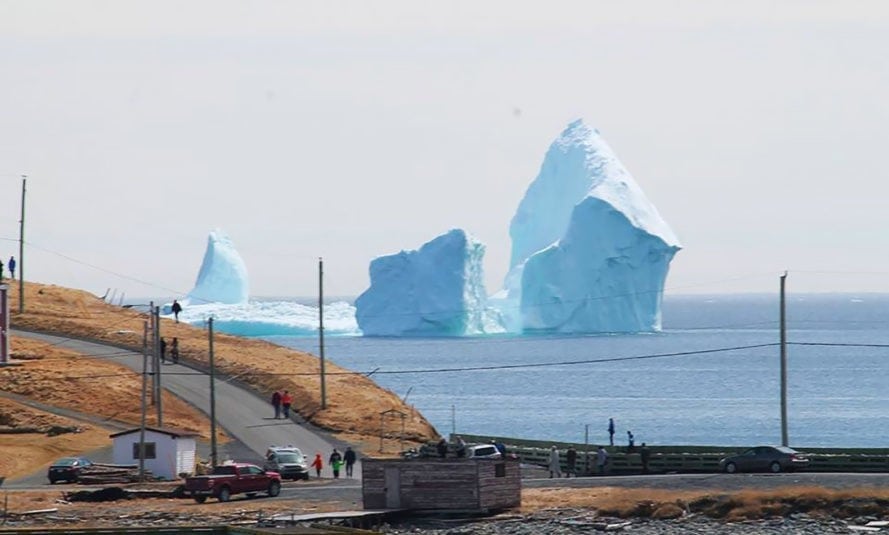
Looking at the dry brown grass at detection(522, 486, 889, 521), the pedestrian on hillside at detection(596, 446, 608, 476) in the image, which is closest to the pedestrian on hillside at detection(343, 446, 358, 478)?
the pedestrian on hillside at detection(596, 446, 608, 476)

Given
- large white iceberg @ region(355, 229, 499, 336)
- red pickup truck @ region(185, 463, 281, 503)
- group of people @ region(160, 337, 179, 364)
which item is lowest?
red pickup truck @ region(185, 463, 281, 503)

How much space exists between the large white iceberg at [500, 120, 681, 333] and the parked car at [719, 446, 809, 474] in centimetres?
8564

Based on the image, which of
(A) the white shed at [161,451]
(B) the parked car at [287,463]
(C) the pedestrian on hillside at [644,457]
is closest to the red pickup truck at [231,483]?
(B) the parked car at [287,463]

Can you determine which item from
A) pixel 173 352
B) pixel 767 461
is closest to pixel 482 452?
pixel 767 461

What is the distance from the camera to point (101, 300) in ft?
348

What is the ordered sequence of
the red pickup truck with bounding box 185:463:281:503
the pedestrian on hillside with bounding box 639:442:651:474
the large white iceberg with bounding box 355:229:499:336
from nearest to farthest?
the red pickup truck with bounding box 185:463:281:503 < the pedestrian on hillside with bounding box 639:442:651:474 < the large white iceberg with bounding box 355:229:499:336

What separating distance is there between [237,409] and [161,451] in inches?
535

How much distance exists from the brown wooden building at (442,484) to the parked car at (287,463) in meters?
10.5

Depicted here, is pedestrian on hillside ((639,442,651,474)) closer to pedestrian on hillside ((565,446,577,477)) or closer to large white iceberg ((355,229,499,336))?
pedestrian on hillside ((565,446,577,477))

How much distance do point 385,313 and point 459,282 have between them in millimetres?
11238

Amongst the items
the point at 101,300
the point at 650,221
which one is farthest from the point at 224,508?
the point at 650,221

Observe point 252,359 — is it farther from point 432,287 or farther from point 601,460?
point 432,287

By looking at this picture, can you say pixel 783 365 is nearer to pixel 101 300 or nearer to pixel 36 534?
pixel 36 534

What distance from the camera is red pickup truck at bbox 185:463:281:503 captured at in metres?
53.4
